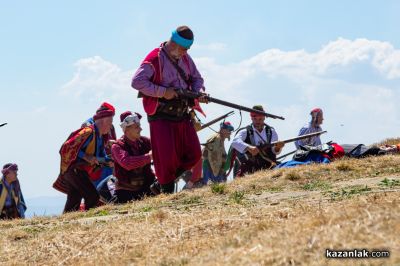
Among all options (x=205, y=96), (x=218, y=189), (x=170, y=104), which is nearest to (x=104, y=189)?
(x=170, y=104)

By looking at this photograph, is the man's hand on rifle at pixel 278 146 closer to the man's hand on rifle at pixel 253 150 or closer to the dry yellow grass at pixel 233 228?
the man's hand on rifle at pixel 253 150

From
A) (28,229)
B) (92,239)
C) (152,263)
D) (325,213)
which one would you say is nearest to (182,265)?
(152,263)

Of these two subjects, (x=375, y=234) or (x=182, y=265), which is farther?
(x=182, y=265)

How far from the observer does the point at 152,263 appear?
4801mm

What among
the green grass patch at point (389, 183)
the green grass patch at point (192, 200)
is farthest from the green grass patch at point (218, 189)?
the green grass patch at point (389, 183)

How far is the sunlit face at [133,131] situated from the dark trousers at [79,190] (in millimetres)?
821

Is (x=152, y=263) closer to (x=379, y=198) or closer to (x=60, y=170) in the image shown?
(x=379, y=198)

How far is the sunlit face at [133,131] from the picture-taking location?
1037 centimetres

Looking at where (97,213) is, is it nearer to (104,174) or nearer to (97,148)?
(97,148)

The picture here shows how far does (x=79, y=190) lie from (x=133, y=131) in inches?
43.9

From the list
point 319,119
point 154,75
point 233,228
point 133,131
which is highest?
point 154,75

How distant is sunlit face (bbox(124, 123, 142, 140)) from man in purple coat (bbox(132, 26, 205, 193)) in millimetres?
1207

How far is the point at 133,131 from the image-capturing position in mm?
10359

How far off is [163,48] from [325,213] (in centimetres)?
462
